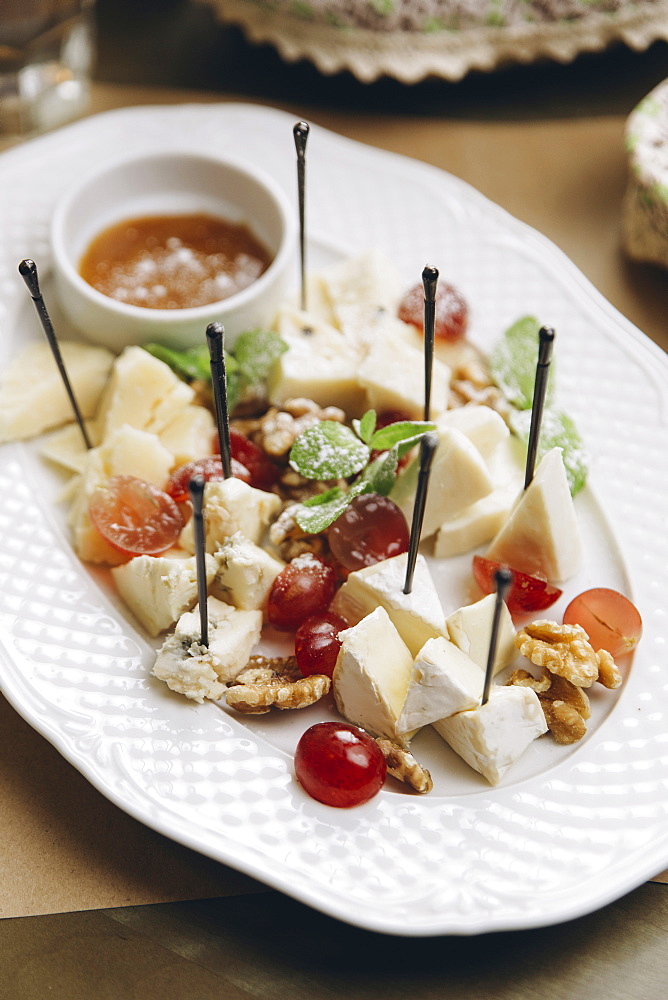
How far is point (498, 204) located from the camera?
6.83ft

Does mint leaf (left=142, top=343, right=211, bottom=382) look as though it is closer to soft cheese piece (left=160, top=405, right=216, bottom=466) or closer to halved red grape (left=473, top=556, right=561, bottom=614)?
soft cheese piece (left=160, top=405, right=216, bottom=466)

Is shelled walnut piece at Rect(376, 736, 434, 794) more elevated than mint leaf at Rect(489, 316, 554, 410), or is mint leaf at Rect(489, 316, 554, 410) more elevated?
mint leaf at Rect(489, 316, 554, 410)

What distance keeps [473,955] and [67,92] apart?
204cm

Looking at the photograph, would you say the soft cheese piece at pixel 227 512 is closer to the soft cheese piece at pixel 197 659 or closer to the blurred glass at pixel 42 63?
the soft cheese piece at pixel 197 659

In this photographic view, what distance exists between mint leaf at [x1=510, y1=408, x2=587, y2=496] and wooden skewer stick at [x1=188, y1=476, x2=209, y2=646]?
594 mm

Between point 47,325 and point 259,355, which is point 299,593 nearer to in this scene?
point 259,355

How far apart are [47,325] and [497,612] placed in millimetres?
827

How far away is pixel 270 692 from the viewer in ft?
4.09

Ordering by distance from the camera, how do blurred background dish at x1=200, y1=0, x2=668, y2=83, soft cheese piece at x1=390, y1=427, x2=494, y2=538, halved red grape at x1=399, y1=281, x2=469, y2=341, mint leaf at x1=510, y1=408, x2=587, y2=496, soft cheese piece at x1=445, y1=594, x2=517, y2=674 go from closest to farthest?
soft cheese piece at x1=445, y1=594, x2=517, y2=674 < soft cheese piece at x1=390, y1=427, x2=494, y2=538 < mint leaf at x1=510, y1=408, x2=587, y2=496 < halved red grape at x1=399, y1=281, x2=469, y2=341 < blurred background dish at x1=200, y1=0, x2=668, y2=83

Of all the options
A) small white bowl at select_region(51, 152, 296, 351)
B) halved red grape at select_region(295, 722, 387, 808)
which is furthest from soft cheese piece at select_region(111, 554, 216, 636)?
small white bowl at select_region(51, 152, 296, 351)

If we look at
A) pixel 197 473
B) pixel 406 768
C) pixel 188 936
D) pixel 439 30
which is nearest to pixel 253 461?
pixel 197 473

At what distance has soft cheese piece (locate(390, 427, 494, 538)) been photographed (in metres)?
1.38

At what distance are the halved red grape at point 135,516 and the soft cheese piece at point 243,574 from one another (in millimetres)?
115

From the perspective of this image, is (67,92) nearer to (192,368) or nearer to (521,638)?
(192,368)
